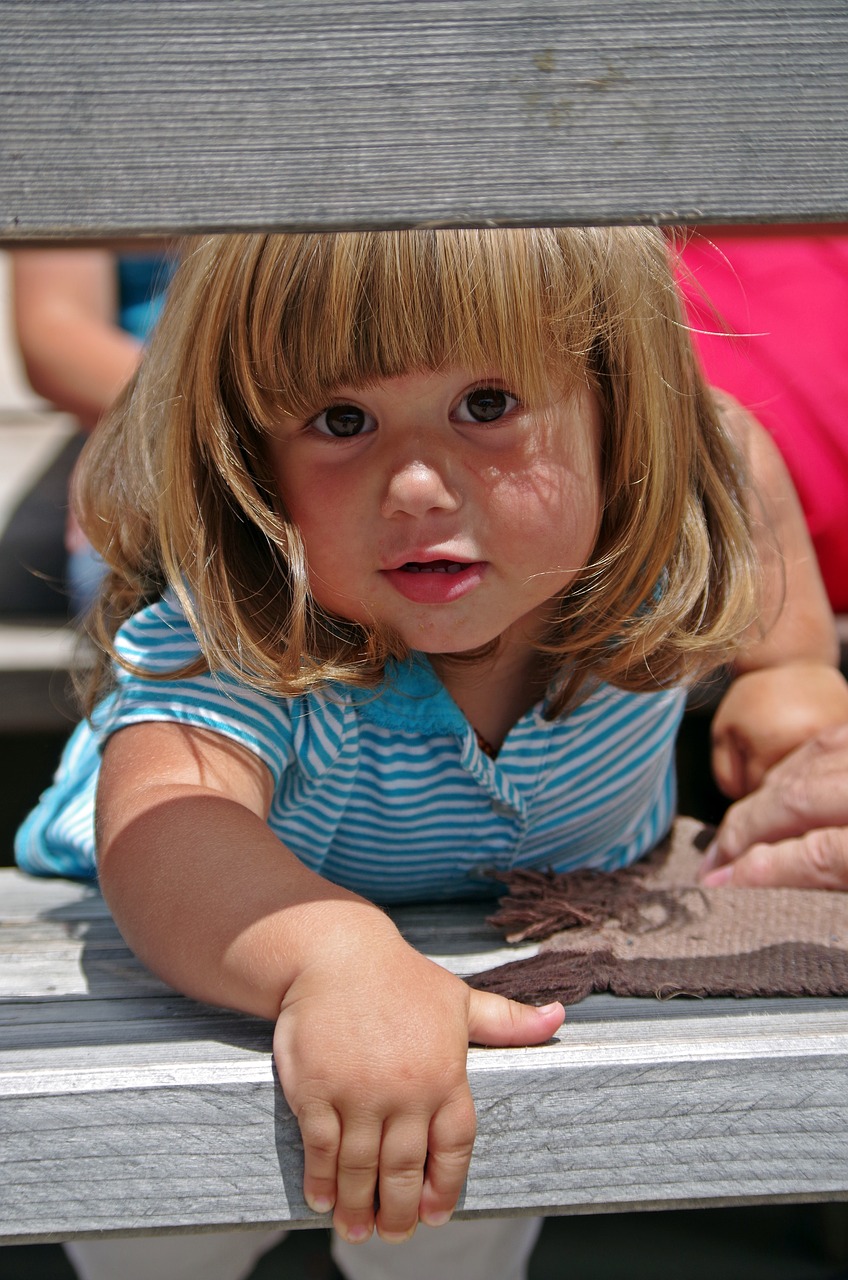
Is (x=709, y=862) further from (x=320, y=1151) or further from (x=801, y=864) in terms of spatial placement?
(x=320, y=1151)

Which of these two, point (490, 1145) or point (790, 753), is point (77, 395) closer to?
point (790, 753)

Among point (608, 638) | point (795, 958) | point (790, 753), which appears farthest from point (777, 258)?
point (795, 958)

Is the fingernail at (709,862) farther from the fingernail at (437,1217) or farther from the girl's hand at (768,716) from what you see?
the fingernail at (437,1217)

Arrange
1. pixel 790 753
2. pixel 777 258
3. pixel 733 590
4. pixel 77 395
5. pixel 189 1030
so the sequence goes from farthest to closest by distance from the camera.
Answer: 1. pixel 77 395
2. pixel 777 258
3. pixel 790 753
4. pixel 733 590
5. pixel 189 1030

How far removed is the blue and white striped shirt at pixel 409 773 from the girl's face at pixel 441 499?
145mm

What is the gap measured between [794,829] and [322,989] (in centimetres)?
73

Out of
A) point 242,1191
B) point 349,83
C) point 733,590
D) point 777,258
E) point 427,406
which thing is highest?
point 777,258

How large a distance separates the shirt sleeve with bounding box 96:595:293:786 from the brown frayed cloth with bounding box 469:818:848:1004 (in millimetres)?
265

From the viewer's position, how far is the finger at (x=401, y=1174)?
0.79 meters

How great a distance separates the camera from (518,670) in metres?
1.32

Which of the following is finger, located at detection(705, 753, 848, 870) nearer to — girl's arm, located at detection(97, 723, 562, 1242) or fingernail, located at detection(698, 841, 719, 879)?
fingernail, located at detection(698, 841, 719, 879)

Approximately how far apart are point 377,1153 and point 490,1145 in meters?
0.07

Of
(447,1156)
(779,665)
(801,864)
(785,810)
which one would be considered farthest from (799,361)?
(447,1156)

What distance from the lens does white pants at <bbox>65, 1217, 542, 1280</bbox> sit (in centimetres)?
143
